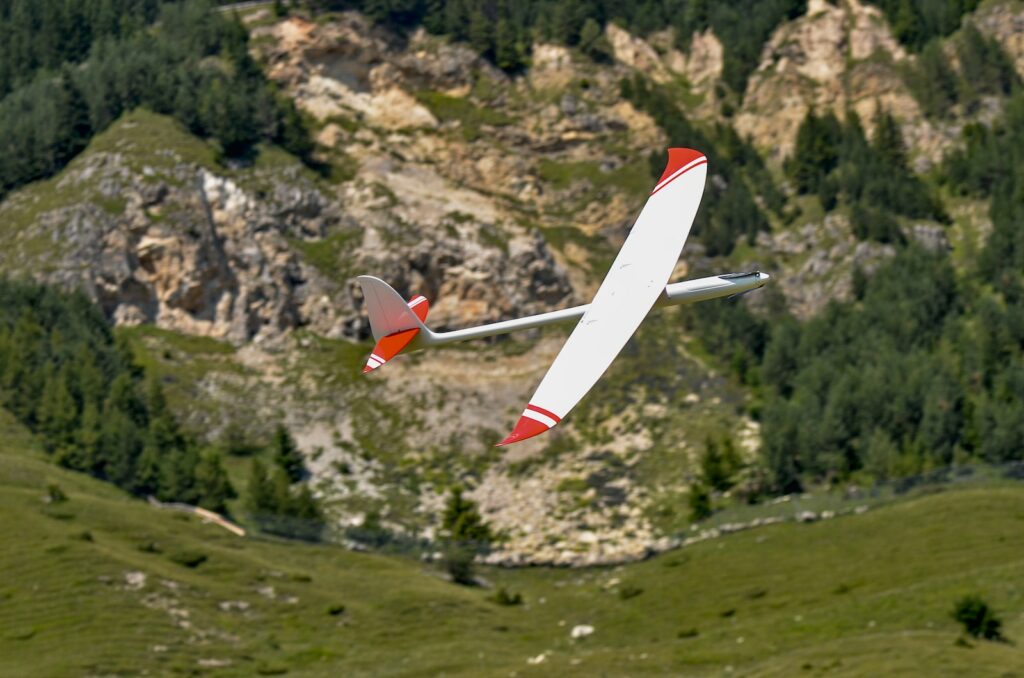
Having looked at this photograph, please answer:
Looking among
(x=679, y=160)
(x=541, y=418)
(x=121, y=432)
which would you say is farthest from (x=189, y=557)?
(x=541, y=418)

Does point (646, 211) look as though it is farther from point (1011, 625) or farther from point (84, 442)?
point (84, 442)

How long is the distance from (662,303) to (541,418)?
14.1 m

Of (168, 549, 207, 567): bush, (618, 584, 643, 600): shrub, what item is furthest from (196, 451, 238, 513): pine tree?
(618, 584, 643, 600): shrub

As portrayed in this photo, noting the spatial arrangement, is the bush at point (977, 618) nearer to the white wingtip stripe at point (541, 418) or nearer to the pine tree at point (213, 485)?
the white wingtip stripe at point (541, 418)

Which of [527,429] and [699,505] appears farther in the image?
[699,505]

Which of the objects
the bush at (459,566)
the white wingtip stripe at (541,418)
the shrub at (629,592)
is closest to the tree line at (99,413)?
the bush at (459,566)

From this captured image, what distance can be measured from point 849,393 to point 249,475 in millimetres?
62248

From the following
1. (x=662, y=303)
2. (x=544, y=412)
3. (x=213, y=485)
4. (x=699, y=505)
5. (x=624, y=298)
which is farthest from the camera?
(x=213, y=485)

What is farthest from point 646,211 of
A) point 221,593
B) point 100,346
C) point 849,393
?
point 100,346

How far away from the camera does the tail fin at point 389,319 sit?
72.3 metres

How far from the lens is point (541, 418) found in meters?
58.0

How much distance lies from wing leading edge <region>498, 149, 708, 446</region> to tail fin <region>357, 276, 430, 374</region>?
21.7ft

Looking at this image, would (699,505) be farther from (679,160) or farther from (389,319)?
(389,319)

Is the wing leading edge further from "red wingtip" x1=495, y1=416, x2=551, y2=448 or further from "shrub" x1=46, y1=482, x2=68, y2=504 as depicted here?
"shrub" x1=46, y1=482, x2=68, y2=504
